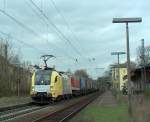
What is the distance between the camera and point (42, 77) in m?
40.3

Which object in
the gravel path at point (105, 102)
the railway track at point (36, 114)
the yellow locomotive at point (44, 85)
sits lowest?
the railway track at point (36, 114)

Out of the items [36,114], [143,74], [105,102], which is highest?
[143,74]

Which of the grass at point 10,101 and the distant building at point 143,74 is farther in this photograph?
the distant building at point 143,74

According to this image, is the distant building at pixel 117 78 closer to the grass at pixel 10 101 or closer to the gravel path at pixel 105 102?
the gravel path at pixel 105 102

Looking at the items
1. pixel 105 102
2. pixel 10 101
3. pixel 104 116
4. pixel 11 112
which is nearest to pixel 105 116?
pixel 104 116

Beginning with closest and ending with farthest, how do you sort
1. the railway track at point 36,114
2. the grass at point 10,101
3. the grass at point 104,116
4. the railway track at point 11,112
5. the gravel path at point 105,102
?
the grass at point 104,116 < the railway track at point 36,114 < the railway track at point 11,112 < the grass at point 10,101 < the gravel path at point 105,102

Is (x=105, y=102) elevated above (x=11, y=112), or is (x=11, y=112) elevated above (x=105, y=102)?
(x=105, y=102)

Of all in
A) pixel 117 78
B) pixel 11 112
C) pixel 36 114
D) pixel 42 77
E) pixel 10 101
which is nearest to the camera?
pixel 36 114

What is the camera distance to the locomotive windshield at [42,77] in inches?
1575

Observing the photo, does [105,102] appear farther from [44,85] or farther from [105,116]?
[105,116]

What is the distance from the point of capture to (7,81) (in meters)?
59.7

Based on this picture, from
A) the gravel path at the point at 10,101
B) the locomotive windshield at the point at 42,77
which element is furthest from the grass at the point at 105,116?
the locomotive windshield at the point at 42,77

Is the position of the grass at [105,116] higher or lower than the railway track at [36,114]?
higher

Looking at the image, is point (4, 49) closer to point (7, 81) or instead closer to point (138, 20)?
point (7, 81)
